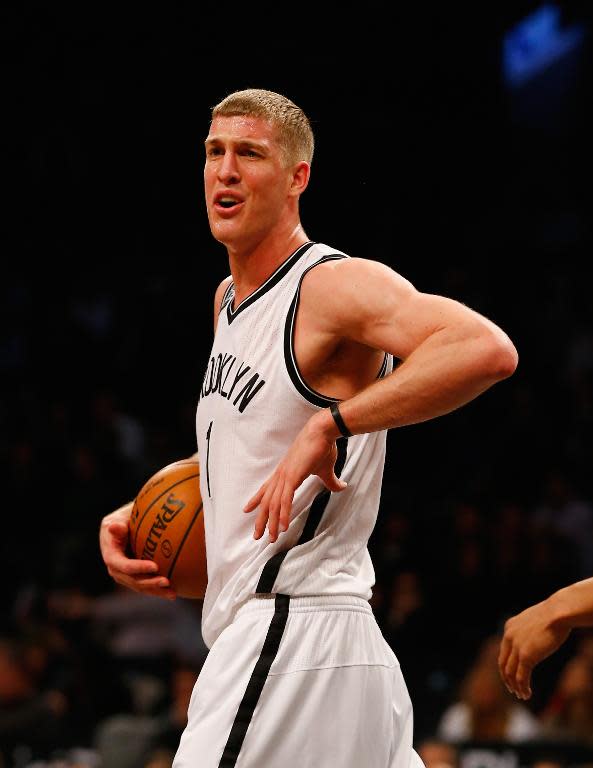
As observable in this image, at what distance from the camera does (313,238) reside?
8938 millimetres

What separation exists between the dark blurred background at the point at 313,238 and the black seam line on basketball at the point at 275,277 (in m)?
3.25

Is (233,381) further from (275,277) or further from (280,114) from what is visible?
(280,114)

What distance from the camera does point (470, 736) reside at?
21.1 ft

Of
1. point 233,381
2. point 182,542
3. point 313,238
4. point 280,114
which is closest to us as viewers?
point 233,381

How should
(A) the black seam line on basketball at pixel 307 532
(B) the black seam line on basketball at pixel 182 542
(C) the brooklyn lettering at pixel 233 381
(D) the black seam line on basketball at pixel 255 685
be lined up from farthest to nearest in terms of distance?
(B) the black seam line on basketball at pixel 182 542
(C) the brooklyn lettering at pixel 233 381
(A) the black seam line on basketball at pixel 307 532
(D) the black seam line on basketball at pixel 255 685

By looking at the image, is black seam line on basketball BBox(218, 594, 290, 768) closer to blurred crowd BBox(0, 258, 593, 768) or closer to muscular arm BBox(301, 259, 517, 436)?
muscular arm BBox(301, 259, 517, 436)

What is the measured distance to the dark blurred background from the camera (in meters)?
7.82

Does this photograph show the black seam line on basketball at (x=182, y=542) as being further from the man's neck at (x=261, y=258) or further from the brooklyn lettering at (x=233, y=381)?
the man's neck at (x=261, y=258)

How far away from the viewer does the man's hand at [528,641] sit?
3262 mm

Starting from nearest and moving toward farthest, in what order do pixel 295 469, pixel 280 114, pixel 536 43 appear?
pixel 295 469, pixel 280 114, pixel 536 43

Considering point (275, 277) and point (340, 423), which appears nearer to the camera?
point (340, 423)

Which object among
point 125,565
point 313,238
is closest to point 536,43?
point 313,238

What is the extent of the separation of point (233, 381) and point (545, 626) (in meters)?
1.01

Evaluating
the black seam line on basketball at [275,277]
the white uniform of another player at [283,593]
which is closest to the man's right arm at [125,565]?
the white uniform of another player at [283,593]
